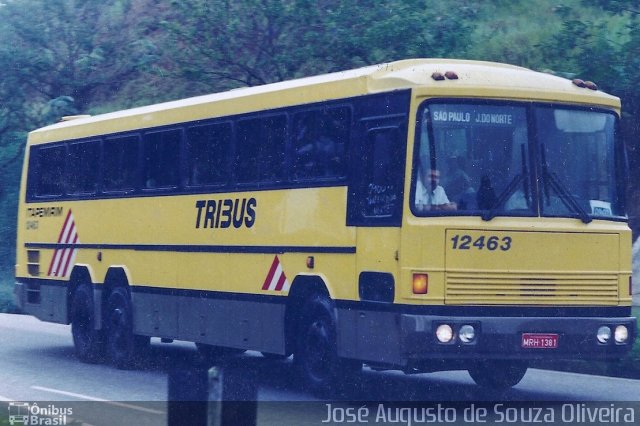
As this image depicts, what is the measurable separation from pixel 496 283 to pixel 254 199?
3.69m

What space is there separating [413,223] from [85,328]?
8.12 meters

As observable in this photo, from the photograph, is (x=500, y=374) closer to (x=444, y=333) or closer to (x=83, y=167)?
(x=444, y=333)

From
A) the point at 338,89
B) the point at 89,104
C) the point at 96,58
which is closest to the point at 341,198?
the point at 338,89

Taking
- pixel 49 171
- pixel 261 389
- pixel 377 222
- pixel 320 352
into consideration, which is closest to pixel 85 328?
pixel 49 171

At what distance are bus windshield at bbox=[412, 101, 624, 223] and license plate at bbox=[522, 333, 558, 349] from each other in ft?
3.77

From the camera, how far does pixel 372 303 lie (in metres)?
12.9

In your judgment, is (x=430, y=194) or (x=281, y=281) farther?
(x=281, y=281)

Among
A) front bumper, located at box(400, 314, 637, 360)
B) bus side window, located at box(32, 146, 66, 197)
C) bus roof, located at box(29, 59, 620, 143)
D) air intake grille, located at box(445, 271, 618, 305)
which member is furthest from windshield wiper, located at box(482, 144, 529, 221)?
bus side window, located at box(32, 146, 66, 197)

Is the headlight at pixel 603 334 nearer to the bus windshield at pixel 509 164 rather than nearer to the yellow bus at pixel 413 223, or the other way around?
the yellow bus at pixel 413 223

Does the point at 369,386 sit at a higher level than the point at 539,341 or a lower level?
lower

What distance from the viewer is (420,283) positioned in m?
12.4

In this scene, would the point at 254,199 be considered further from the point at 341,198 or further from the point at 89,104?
the point at 89,104

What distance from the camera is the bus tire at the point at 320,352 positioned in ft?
44.8

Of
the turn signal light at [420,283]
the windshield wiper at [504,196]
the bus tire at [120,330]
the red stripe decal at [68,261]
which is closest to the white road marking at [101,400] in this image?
the turn signal light at [420,283]
